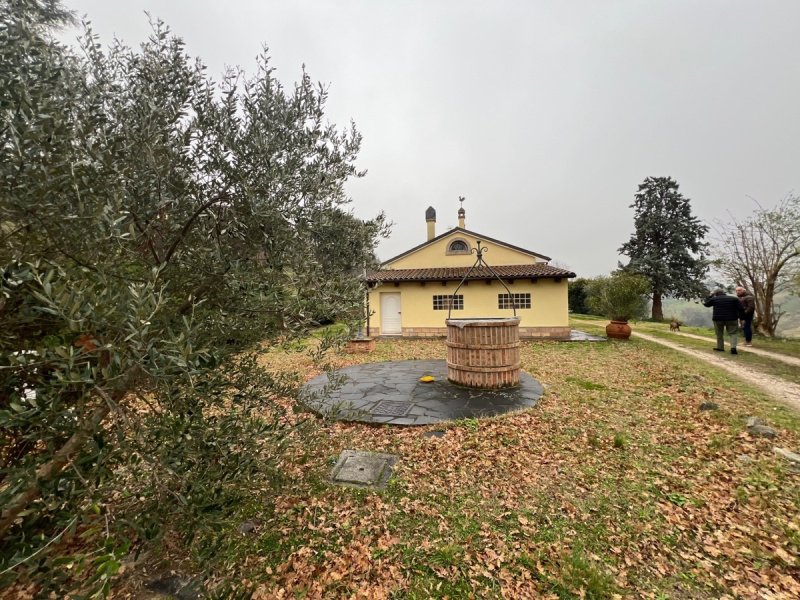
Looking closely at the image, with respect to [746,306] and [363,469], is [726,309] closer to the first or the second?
[746,306]

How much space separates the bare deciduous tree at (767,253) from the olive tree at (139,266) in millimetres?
18662

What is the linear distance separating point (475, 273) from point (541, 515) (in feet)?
41.0

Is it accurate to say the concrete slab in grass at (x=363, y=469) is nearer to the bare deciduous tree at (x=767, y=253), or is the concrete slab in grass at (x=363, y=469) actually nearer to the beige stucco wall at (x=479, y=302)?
the beige stucco wall at (x=479, y=302)

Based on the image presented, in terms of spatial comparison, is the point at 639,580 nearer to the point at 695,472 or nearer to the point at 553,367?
the point at 695,472

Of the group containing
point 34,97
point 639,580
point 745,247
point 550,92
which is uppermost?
point 550,92

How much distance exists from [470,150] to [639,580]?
22277mm

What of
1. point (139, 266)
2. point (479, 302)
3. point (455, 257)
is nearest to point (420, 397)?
point (139, 266)

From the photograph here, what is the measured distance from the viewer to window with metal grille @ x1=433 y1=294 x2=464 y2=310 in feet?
50.1

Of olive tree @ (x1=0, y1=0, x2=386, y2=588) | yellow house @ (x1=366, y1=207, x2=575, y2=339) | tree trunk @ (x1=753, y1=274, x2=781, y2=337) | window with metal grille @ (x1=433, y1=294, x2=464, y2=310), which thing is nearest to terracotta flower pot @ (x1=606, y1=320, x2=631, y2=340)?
yellow house @ (x1=366, y1=207, x2=575, y2=339)

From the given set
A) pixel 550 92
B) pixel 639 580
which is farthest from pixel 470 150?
pixel 639 580

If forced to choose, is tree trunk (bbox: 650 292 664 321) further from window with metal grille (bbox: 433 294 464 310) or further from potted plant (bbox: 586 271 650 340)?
window with metal grille (bbox: 433 294 464 310)

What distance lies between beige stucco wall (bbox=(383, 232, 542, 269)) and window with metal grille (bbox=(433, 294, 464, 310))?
2067 mm

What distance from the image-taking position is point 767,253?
1309 centimetres

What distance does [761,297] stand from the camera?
1310 centimetres
